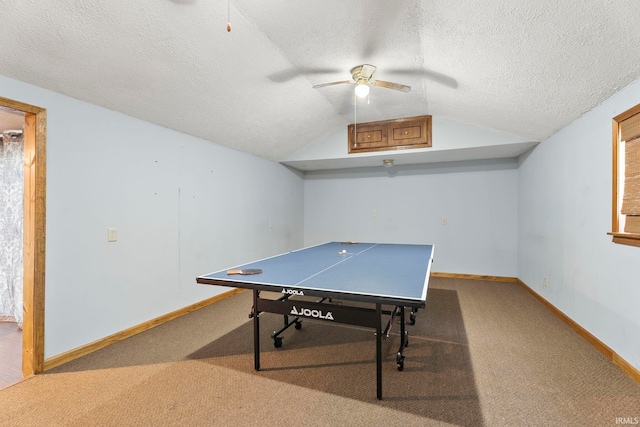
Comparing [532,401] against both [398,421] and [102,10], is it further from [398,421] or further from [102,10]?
[102,10]

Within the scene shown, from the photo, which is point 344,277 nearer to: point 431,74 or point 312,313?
point 312,313

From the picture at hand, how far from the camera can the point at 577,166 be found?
9.15ft

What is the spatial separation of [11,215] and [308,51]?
3385mm

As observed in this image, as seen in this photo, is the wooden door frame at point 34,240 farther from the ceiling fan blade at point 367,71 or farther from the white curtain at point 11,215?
the ceiling fan blade at point 367,71

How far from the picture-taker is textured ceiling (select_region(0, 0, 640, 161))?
5.55ft

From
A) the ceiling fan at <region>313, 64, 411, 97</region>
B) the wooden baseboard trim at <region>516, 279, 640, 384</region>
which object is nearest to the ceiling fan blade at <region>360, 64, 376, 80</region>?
the ceiling fan at <region>313, 64, 411, 97</region>

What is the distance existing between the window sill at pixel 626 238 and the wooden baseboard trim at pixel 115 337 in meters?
3.99

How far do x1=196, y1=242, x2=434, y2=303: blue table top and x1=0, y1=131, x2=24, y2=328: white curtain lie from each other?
8.03 ft

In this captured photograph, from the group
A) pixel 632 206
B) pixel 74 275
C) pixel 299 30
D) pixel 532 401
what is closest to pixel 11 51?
pixel 74 275

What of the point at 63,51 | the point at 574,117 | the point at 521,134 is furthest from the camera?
the point at 521,134

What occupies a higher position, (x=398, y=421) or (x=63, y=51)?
(x=63, y=51)

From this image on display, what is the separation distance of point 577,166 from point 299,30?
9.22 ft

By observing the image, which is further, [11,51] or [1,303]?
[1,303]

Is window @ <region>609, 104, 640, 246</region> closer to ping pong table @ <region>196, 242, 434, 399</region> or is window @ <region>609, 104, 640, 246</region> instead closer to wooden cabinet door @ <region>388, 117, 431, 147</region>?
ping pong table @ <region>196, 242, 434, 399</region>
